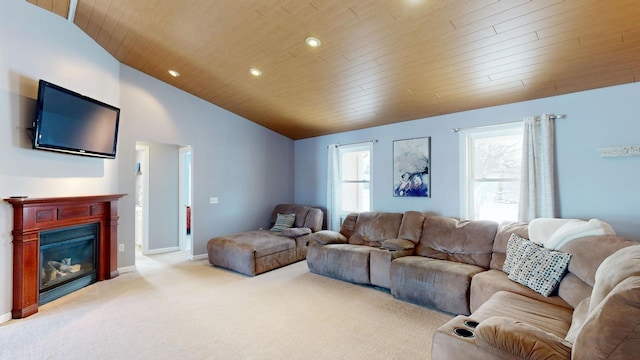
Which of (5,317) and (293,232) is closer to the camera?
(5,317)

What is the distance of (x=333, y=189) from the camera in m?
5.80

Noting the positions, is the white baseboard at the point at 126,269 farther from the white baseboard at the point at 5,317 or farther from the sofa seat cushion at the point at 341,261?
the sofa seat cushion at the point at 341,261

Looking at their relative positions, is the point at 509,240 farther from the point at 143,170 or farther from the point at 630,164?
the point at 143,170

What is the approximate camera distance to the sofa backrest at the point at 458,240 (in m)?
3.44

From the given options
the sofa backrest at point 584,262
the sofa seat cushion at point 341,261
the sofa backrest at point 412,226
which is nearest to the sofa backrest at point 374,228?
the sofa backrest at point 412,226

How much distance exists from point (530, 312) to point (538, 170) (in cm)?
205

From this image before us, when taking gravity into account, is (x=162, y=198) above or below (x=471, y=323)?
above

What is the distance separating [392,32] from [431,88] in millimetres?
1150

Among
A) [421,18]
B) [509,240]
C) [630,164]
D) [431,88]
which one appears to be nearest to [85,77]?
[421,18]

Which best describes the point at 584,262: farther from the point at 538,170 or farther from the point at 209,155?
the point at 209,155

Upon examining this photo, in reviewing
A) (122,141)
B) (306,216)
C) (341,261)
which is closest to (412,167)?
(341,261)

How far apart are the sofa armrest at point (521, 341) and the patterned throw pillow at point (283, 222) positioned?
14.2 ft

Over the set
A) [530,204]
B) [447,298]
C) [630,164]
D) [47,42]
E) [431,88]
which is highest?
[47,42]

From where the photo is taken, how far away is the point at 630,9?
221 centimetres
